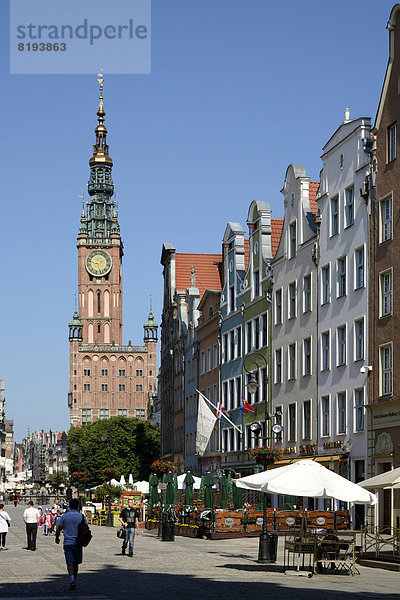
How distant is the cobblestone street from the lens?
64.2 ft

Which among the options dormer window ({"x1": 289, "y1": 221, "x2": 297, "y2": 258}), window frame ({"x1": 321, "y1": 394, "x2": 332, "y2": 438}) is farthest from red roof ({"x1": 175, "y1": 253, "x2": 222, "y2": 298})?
window frame ({"x1": 321, "y1": 394, "x2": 332, "y2": 438})

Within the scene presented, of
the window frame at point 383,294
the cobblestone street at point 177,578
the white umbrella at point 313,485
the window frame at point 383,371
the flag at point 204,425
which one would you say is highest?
the window frame at point 383,294

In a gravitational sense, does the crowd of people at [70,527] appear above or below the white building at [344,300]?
below

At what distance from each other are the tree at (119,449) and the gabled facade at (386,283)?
278ft

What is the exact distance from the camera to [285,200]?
53.6 meters

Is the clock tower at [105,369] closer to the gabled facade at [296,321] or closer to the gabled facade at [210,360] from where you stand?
the gabled facade at [210,360]

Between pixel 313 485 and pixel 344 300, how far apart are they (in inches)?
791

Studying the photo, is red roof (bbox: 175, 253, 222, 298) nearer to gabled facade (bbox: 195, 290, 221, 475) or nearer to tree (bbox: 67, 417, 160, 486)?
gabled facade (bbox: 195, 290, 221, 475)

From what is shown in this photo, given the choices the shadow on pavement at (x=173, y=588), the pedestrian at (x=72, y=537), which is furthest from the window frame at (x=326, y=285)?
the pedestrian at (x=72, y=537)

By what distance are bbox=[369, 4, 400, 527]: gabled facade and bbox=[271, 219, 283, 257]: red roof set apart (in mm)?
16858

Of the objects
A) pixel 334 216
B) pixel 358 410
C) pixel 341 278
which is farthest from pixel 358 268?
pixel 358 410

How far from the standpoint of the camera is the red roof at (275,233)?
193 feet

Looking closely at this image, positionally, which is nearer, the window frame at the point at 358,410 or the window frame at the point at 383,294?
the window frame at the point at 383,294

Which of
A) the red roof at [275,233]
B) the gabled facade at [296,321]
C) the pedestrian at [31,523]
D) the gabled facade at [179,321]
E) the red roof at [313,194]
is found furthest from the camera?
the gabled facade at [179,321]
